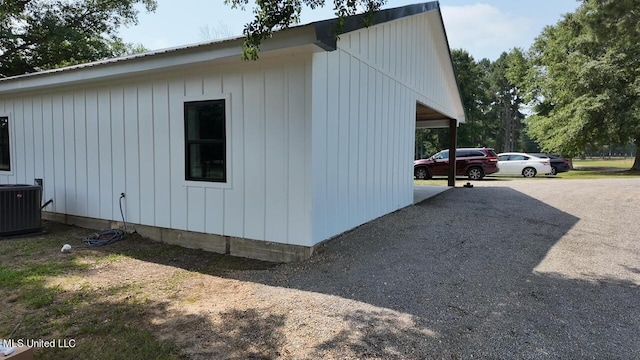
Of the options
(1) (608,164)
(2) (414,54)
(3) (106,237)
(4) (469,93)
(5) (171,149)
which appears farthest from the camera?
(4) (469,93)

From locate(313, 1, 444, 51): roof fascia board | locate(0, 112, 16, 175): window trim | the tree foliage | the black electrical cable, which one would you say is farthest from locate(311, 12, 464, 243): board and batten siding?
the tree foliage

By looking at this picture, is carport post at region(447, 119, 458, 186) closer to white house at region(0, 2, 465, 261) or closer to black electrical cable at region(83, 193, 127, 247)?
white house at region(0, 2, 465, 261)

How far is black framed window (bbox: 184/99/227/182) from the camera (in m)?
5.05

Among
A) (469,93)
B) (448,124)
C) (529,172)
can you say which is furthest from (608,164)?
(448,124)

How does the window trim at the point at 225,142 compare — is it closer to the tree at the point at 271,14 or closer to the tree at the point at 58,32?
the tree at the point at 271,14

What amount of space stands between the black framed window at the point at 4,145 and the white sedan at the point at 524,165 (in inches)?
776

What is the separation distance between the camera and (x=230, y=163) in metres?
4.99

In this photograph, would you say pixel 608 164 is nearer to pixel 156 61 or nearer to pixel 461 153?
pixel 461 153

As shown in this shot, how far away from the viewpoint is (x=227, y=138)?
4.97m

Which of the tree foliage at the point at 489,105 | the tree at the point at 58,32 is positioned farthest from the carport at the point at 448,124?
the tree foliage at the point at 489,105

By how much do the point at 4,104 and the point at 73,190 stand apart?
267 centimetres

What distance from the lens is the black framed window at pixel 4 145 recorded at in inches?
296

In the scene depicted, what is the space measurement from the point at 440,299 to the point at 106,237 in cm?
508

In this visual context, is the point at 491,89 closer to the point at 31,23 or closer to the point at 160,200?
the point at 31,23
